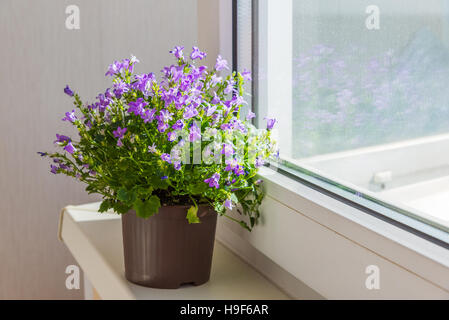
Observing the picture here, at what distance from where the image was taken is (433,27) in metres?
0.56

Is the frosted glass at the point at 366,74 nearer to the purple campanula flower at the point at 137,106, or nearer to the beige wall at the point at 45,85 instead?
the purple campanula flower at the point at 137,106

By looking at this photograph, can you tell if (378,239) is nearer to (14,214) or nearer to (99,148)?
(99,148)

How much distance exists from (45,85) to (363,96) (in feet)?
3.87

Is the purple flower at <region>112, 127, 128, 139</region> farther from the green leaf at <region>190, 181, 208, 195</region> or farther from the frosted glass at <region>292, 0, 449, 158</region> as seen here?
the frosted glass at <region>292, 0, 449, 158</region>

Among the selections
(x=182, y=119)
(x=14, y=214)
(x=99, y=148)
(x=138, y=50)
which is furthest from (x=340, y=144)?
(x=14, y=214)

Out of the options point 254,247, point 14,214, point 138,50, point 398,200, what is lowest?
point 14,214

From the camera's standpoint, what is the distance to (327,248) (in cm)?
69

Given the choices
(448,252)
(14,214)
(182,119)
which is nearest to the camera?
(448,252)

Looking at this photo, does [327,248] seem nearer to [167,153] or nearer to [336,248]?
[336,248]

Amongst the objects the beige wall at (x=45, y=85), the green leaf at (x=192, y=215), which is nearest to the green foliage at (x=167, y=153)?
the green leaf at (x=192, y=215)

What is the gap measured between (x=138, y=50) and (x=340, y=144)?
1.11 metres

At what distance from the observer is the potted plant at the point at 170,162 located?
680 mm

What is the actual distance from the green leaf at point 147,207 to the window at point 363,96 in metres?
0.23

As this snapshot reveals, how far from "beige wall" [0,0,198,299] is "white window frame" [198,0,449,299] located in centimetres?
79
